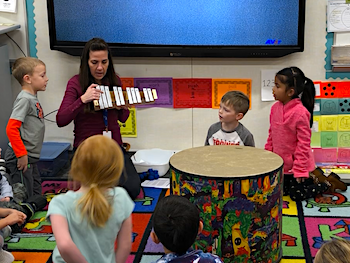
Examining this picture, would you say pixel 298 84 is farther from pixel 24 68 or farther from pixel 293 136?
pixel 24 68

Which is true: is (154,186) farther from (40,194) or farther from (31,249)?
(31,249)

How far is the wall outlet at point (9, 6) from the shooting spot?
362 centimetres

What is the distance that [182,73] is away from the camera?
362cm

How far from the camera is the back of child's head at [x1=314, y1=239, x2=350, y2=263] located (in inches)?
52.4

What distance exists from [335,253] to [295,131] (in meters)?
1.74

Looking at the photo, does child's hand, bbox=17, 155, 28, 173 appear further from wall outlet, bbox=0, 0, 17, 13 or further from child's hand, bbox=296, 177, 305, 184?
child's hand, bbox=296, 177, 305, 184

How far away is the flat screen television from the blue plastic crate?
28.9 inches

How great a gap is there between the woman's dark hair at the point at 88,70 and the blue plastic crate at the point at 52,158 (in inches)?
28.5

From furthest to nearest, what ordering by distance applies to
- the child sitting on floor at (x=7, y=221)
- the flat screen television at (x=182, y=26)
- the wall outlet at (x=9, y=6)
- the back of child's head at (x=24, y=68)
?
→ the wall outlet at (x=9, y=6)
the flat screen television at (x=182, y=26)
the back of child's head at (x=24, y=68)
the child sitting on floor at (x=7, y=221)

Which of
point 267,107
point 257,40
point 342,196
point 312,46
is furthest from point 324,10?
point 342,196

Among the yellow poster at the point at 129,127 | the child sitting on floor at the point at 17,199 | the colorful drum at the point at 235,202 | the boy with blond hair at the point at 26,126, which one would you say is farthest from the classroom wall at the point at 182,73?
the colorful drum at the point at 235,202

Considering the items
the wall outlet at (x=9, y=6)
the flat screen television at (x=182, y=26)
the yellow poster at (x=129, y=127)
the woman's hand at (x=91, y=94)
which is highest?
the wall outlet at (x=9, y=6)

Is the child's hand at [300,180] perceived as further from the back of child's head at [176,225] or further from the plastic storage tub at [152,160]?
the back of child's head at [176,225]

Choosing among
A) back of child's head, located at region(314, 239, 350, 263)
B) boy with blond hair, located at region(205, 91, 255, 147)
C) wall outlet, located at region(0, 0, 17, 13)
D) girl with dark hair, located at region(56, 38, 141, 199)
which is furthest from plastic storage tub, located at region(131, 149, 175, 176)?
back of child's head, located at region(314, 239, 350, 263)
